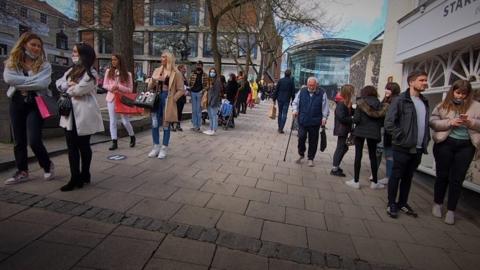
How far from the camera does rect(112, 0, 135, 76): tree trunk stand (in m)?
9.12

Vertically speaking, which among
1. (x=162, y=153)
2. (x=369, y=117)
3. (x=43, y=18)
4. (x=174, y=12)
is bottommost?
(x=162, y=153)

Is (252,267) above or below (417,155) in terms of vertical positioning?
below

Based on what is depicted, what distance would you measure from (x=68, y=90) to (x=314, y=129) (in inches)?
181

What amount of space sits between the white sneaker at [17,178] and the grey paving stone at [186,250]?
2380 millimetres

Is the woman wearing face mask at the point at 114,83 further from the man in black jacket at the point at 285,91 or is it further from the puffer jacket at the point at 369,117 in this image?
the man in black jacket at the point at 285,91

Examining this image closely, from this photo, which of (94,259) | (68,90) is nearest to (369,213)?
(94,259)

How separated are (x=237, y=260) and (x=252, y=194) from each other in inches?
72.2

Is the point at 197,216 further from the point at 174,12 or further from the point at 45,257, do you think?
the point at 174,12

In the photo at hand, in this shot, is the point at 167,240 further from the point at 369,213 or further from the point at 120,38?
the point at 120,38

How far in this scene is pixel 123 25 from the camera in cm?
920

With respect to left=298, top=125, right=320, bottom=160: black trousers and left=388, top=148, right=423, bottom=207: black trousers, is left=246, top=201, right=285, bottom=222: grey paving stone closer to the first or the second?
left=388, top=148, right=423, bottom=207: black trousers

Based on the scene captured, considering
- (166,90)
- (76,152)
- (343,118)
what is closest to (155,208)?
(76,152)

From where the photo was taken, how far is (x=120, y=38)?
923cm

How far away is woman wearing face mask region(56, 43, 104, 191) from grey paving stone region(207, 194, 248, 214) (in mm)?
1702
